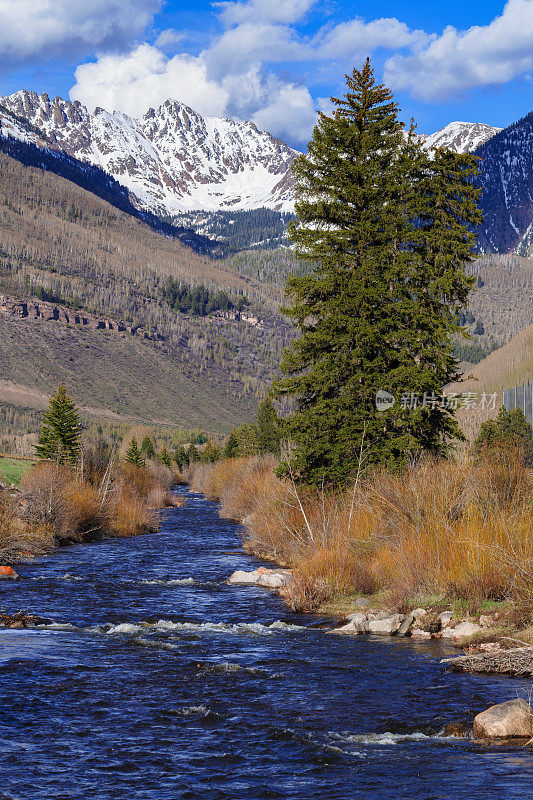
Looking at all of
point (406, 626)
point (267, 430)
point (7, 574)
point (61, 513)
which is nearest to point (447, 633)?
point (406, 626)

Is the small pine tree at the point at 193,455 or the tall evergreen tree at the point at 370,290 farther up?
the tall evergreen tree at the point at 370,290

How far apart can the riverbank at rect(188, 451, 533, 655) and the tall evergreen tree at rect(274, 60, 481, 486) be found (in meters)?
2.61

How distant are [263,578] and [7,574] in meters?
9.03

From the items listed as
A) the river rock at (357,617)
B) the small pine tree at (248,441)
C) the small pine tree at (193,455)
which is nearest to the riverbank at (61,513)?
the river rock at (357,617)

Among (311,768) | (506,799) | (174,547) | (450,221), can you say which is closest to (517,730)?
(506,799)

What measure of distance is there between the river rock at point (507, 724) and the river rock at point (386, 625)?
7.39 meters

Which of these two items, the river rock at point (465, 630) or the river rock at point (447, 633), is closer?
the river rock at point (465, 630)

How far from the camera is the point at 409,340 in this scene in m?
30.3

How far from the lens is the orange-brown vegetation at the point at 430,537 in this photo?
18734 mm

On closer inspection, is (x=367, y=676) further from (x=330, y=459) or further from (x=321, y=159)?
(x=321, y=159)

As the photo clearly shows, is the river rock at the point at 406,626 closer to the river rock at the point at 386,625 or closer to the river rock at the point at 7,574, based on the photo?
the river rock at the point at 386,625

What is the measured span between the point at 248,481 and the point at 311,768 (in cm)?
4580

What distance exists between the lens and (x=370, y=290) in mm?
30125

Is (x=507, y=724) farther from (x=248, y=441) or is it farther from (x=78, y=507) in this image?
(x=248, y=441)
